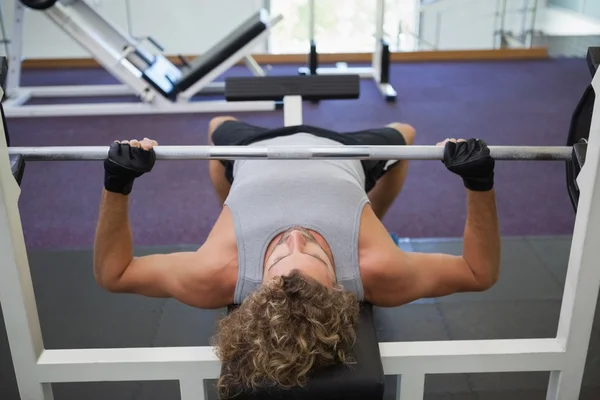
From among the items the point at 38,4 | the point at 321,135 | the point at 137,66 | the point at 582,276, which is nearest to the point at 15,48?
the point at 38,4

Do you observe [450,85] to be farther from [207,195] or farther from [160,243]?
[160,243]

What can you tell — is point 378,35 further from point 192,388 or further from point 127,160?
point 192,388

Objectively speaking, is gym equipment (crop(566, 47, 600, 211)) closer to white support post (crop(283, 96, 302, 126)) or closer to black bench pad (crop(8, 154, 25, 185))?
white support post (crop(283, 96, 302, 126))

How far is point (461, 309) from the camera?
6.73ft

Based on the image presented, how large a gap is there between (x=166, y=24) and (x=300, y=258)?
13.6 feet

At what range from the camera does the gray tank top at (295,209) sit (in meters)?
1.34

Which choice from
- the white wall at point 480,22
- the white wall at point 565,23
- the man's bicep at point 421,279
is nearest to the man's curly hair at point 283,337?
the man's bicep at point 421,279

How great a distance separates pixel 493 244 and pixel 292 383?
23.9 inches

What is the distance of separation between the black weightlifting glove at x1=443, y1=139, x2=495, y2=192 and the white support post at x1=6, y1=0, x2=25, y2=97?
3.45 metres

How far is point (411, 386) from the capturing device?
49.0 inches

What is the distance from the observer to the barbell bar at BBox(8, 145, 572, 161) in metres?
1.32

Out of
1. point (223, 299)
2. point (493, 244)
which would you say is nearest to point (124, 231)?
point (223, 299)

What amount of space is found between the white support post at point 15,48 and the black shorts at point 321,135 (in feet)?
8.07

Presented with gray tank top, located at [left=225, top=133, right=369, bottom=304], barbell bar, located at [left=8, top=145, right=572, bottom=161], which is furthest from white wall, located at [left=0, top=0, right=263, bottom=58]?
barbell bar, located at [left=8, top=145, right=572, bottom=161]
